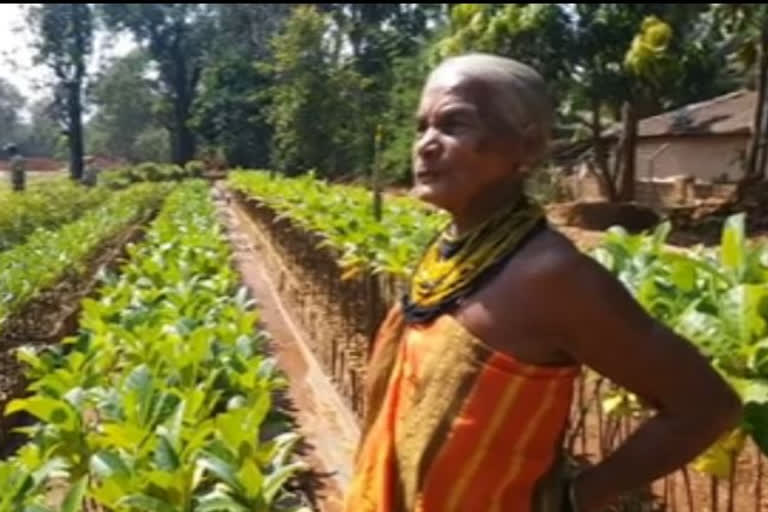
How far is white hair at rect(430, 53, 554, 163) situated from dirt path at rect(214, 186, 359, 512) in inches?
120

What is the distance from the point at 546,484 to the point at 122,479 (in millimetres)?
1356

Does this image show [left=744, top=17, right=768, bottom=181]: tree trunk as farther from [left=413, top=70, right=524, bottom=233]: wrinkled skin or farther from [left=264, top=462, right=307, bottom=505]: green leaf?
[left=413, top=70, right=524, bottom=233]: wrinkled skin

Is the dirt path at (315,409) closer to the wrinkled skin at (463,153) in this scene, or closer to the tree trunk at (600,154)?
the wrinkled skin at (463,153)

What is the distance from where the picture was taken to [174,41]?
56.0m

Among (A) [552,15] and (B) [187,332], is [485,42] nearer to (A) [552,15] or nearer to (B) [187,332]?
(A) [552,15]

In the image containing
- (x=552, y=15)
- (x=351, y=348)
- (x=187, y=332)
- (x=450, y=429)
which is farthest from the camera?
(x=552, y=15)

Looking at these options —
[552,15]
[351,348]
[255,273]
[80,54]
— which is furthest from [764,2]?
[80,54]

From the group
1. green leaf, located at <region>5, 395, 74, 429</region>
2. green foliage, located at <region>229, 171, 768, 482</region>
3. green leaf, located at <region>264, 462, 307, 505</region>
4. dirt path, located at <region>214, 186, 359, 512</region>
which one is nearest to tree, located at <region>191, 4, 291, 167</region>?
dirt path, located at <region>214, 186, 359, 512</region>

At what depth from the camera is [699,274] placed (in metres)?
2.79

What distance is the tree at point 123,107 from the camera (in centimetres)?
6009

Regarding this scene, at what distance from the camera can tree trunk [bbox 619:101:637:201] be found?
19234mm

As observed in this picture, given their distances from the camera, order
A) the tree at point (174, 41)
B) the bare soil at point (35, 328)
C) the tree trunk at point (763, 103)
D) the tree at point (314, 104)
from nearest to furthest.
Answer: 1. the bare soil at point (35, 328)
2. the tree trunk at point (763, 103)
3. the tree at point (314, 104)
4. the tree at point (174, 41)

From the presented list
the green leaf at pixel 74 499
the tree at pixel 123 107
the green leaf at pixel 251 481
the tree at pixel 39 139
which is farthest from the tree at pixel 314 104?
the tree at pixel 39 139

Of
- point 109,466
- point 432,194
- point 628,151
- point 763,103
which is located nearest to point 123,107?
point 628,151
